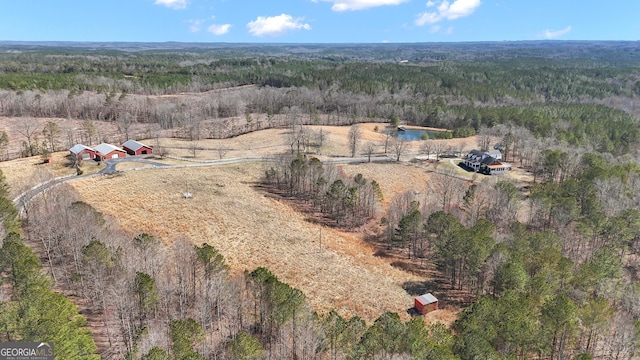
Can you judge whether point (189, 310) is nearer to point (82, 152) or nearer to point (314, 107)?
point (82, 152)

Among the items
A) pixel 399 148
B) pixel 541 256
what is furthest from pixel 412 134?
pixel 541 256

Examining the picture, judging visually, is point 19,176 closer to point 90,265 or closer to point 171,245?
point 171,245

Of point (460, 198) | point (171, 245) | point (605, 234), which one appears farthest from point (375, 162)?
point (171, 245)

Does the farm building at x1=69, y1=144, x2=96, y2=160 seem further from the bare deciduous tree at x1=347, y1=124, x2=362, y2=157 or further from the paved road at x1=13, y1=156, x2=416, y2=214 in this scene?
the bare deciduous tree at x1=347, y1=124, x2=362, y2=157

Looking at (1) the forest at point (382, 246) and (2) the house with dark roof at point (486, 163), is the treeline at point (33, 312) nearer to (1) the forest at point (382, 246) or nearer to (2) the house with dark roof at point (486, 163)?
(1) the forest at point (382, 246)

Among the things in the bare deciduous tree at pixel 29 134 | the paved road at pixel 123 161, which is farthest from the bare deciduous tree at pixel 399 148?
the bare deciduous tree at pixel 29 134

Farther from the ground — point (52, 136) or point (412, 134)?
point (52, 136)
